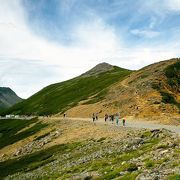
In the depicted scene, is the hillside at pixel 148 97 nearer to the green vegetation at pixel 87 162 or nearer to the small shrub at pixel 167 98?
the small shrub at pixel 167 98

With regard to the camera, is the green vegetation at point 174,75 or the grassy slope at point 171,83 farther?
the green vegetation at point 174,75

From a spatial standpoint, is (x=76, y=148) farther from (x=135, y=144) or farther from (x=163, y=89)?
(x=163, y=89)

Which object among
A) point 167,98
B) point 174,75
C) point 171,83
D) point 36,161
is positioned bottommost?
point 36,161

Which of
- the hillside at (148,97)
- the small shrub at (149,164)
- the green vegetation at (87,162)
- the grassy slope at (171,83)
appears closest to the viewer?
the small shrub at (149,164)

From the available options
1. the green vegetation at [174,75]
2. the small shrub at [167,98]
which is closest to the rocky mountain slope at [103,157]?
the small shrub at [167,98]

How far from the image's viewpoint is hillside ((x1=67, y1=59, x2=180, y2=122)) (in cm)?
9531

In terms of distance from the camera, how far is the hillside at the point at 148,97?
95312 millimetres

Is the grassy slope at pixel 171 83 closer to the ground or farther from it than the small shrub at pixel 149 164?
farther from it

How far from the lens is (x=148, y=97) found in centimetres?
10669

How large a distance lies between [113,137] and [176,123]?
72.1ft

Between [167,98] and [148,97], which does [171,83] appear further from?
[167,98]

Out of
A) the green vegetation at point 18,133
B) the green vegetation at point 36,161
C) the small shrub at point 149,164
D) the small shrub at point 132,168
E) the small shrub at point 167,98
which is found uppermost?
the small shrub at point 167,98

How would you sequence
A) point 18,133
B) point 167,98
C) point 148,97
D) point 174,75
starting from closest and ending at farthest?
point 167,98, point 148,97, point 18,133, point 174,75

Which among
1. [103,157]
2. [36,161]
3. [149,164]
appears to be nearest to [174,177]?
[149,164]
